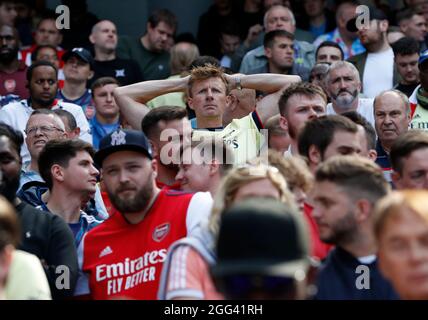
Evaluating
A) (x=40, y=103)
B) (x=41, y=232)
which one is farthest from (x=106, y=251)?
(x=40, y=103)

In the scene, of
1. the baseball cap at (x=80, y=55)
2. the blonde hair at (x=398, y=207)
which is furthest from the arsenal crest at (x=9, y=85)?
the blonde hair at (x=398, y=207)

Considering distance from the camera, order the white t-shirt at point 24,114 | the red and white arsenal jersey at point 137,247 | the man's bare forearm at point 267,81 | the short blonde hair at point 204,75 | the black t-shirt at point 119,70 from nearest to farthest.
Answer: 1. the red and white arsenal jersey at point 137,247
2. the short blonde hair at point 204,75
3. the man's bare forearm at point 267,81
4. the white t-shirt at point 24,114
5. the black t-shirt at point 119,70

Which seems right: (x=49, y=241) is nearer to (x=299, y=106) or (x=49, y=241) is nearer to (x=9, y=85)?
(x=299, y=106)

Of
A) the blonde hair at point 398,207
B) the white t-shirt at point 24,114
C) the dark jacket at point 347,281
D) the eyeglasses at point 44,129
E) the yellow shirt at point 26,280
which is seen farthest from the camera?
the white t-shirt at point 24,114

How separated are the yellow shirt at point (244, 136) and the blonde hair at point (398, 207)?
11.5 ft

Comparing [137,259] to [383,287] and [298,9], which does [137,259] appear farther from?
[298,9]

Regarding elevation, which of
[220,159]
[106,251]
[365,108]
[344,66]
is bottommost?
[106,251]

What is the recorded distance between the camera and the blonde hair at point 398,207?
3.97m

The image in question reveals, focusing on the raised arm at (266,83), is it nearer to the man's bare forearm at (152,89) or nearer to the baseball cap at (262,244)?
the man's bare forearm at (152,89)

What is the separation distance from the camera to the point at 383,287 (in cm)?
498

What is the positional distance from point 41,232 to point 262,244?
312cm

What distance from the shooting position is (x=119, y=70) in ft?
38.0
